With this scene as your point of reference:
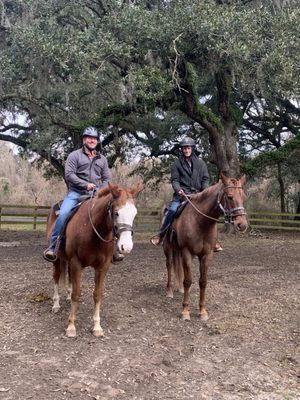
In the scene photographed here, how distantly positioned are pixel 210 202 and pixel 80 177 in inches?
70.5

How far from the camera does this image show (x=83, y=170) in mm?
5750

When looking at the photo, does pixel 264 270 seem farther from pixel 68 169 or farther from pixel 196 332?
pixel 68 169

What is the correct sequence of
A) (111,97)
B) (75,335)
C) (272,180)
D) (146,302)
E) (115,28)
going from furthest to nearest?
(272,180)
(111,97)
(115,28)
(146,302)
(75,335)

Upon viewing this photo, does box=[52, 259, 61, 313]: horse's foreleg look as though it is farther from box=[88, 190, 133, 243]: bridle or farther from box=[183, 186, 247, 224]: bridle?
box=[183, 186, 247, 224]: bridle

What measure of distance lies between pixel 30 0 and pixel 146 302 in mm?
8551

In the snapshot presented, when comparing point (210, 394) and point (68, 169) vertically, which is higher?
point (68, 169)

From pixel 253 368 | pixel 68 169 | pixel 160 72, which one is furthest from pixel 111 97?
pixel 253 368

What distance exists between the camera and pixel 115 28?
10.4m

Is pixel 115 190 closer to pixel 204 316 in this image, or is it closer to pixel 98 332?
pixel 98 332

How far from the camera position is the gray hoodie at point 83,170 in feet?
18.5

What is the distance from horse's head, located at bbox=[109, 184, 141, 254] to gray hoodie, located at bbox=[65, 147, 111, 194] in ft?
3.75

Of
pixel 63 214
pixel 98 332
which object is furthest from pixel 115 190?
pixel 98 332

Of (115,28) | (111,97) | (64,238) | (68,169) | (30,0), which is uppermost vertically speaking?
(30,0)

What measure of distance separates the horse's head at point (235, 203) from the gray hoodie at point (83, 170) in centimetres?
158
